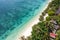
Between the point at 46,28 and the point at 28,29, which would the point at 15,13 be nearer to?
the point at 28,29

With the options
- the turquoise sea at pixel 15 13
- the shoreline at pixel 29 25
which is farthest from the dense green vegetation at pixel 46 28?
the turquoise sea at pixel 15 13

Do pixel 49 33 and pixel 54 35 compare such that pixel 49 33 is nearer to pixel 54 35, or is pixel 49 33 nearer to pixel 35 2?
pixel 54 35

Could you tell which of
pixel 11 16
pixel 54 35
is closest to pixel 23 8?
pixel 11 16

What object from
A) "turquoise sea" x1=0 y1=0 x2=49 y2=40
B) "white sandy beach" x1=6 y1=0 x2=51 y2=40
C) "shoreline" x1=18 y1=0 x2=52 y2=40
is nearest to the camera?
"white sandy beach" x1=6 y1=0 x2=51 y2=40

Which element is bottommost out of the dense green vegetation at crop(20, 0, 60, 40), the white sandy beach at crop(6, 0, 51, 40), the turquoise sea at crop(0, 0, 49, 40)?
the dense green vegetation at crop(20, 0, 60, 40)

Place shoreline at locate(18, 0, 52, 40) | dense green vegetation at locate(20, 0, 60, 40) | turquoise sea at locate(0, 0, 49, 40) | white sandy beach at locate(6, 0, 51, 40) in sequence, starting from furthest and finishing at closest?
turquoise sea at locate(0, 0, 49, 40) → shoreline at locate(18, 0, 52, 40) → white sandy beach at locate(6, 0, 51, 40) → dense green vegetation at locate(20, 0, 60, 40)

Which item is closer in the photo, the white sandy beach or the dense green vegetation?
the dense green vegetation

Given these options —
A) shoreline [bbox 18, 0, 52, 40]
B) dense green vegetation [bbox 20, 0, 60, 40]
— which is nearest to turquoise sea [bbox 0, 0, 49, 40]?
shoreline [bbox 18, 0, 52, 40]

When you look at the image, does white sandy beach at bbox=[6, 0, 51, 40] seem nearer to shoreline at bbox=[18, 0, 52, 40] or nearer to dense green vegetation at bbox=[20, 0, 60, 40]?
shoreline at bbox=[18, 0, 52, 40]
